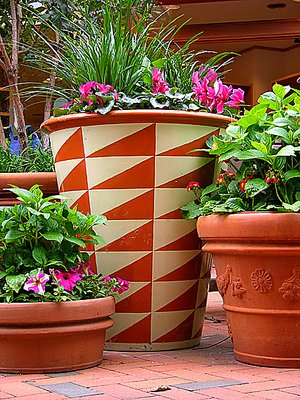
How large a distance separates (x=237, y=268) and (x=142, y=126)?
57cm

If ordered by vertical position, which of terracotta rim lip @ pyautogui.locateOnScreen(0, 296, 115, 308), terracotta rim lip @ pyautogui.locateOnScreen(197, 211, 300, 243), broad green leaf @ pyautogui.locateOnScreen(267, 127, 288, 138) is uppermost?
broad green leaf @ pyautogui.locateOnScreen(267, 127, 288, 138)

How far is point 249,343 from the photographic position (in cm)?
225

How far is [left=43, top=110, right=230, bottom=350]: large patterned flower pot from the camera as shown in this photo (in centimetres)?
246

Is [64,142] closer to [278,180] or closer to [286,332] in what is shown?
[278,180]

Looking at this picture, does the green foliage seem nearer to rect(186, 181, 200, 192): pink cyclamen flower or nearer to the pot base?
rect(186, 181, 200, 192): pink cyclamen flower

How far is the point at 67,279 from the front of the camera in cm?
221

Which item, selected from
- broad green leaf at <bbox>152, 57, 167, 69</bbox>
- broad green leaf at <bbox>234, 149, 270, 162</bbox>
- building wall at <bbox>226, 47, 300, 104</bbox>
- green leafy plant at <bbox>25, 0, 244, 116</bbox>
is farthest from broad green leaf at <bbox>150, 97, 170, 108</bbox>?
building wall at <bbox>226, 47, 300, 104</bbox>

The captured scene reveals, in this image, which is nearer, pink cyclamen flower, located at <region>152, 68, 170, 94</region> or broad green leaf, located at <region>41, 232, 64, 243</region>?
broad green leaf, located at <region>41, 232, 64, 243</region>

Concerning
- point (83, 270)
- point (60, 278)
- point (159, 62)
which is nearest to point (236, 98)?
point (159, 62)

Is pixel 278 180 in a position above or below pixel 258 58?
below

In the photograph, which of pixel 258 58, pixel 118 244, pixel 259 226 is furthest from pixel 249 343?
pixel 258 58

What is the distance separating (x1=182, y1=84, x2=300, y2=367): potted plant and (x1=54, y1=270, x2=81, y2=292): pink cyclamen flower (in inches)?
16.0

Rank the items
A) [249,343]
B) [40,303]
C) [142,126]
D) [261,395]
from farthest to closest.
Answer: [142,126], [249,343], [40,303], [261,395]

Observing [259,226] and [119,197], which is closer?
[259,226]
